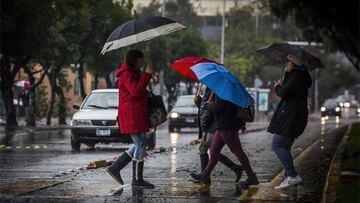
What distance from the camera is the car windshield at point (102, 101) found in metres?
21.4

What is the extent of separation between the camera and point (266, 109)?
7312cm

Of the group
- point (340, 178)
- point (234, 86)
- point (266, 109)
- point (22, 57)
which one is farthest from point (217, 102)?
point (266, 109)

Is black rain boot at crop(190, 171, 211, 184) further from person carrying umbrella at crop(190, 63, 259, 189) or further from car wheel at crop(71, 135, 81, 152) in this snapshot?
car wheel at crop(71, 135, 81, 152)

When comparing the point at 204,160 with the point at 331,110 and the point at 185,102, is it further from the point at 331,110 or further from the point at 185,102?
the point at 331,110

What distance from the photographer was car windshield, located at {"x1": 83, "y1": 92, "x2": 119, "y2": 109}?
21359 millimetres

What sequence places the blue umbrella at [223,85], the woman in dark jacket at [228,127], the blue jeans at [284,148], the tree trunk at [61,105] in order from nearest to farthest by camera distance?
the blue jeans at [284,148], the blue umbrella at [223,85], the woman in dark jacket at [228,127], the tree trunk at [61,105]

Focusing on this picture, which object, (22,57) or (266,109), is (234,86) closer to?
(22,57)

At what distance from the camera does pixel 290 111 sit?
11.2m

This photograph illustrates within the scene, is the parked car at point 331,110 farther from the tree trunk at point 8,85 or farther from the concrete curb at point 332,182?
the concrete curb at point 332,182

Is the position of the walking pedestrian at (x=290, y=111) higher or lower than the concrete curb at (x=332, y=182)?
higher

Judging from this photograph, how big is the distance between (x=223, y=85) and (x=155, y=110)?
1.05 meters

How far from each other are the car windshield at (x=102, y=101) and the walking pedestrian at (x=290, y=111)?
34.0 feet

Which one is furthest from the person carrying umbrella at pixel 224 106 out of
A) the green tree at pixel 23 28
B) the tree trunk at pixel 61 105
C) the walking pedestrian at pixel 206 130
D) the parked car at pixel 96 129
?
the tree trunk at pixel 61 105

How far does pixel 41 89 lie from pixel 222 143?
3551cm
